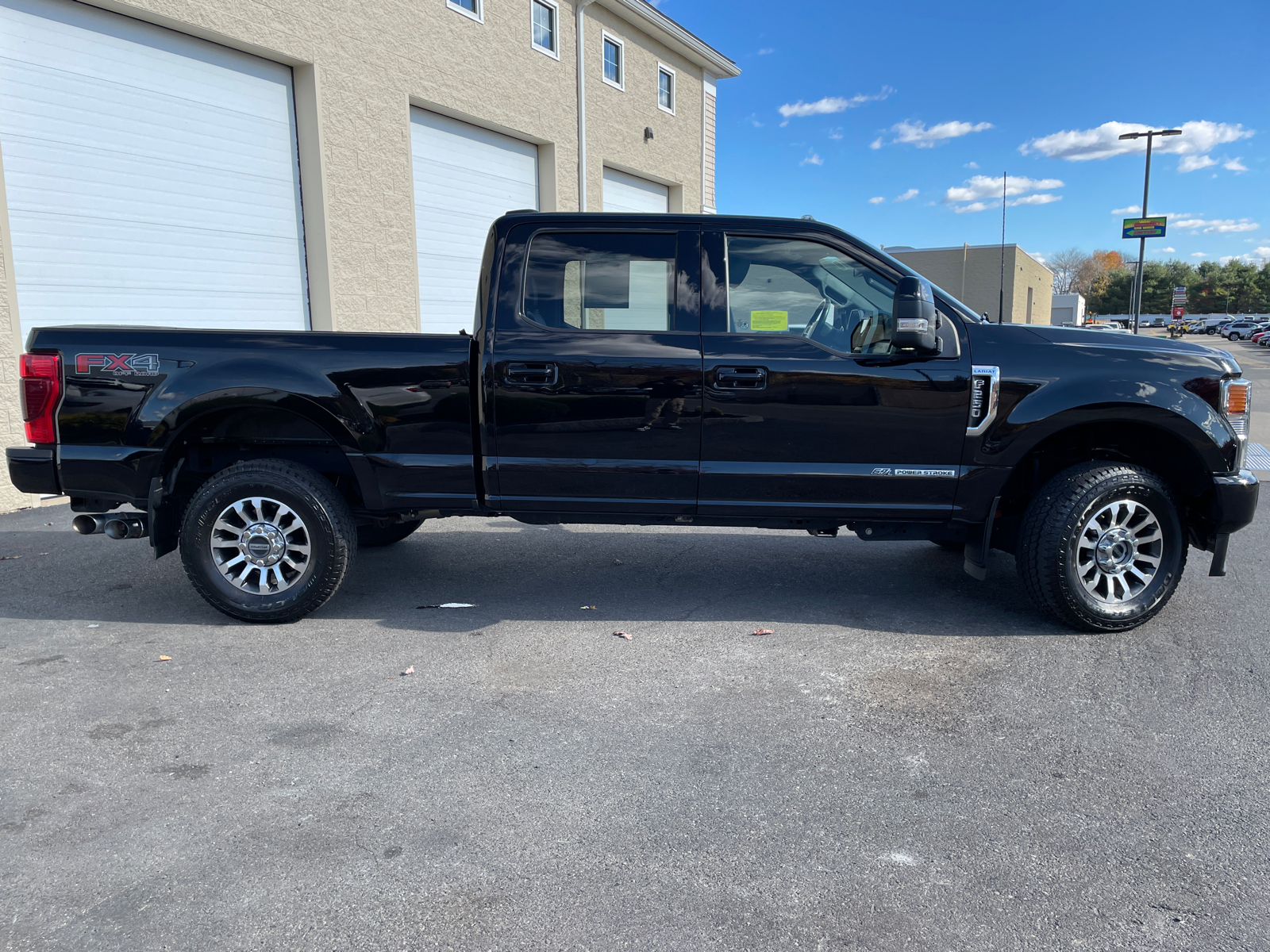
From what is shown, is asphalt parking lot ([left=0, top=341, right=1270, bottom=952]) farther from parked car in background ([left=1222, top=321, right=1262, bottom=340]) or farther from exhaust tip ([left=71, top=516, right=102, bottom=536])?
parked car in background ([left=1222, top=321, right=1262, bottom=340])

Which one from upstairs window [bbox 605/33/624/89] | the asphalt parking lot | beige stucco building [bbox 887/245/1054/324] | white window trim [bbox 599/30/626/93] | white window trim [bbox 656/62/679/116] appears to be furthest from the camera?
beige stucco building [bbox 887/245/1054/324]

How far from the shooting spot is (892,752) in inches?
130

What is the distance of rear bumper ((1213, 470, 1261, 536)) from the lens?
14.6 feet

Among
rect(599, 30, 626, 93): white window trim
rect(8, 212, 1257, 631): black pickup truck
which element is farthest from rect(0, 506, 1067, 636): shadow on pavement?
rect(599, 30, 626, 93): white window trim

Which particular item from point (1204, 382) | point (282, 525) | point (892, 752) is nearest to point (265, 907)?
point (892, 752)

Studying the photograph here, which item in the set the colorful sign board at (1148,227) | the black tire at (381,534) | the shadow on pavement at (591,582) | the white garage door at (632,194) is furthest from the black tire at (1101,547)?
the colorful sign board at (1148,227)

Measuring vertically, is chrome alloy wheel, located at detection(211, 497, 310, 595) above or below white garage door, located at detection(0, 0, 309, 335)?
below

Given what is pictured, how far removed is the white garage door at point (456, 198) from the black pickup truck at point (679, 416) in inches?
295

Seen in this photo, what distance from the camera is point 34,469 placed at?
15.2 ft

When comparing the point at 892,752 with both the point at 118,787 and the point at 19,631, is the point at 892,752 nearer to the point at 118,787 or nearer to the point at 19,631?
the point at 118,787

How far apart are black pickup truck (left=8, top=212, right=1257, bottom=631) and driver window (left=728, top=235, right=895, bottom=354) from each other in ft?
0.04

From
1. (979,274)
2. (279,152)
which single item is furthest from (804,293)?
(979,274)

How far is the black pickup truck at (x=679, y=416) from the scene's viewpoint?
4441 mm

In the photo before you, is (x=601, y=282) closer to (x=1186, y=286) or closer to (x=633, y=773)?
(x=633, y=773)
